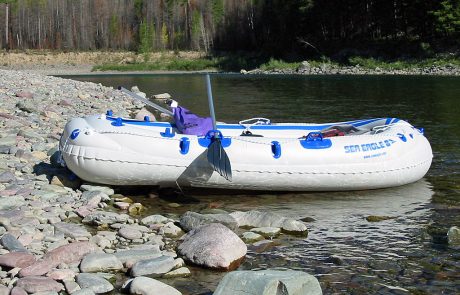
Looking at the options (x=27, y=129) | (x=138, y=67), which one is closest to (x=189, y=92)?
(x=27, y=129)

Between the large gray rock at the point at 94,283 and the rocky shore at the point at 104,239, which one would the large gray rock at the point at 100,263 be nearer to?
the rocky shore at the point at 104,239

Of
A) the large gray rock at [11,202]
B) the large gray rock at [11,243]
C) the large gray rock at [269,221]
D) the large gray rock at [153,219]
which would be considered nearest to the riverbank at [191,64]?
the large gray rock at [269,221]

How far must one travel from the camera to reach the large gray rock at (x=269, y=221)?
5504 mm

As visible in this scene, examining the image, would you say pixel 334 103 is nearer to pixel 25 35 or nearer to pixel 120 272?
pixel 120 272

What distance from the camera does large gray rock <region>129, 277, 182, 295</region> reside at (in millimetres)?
3979

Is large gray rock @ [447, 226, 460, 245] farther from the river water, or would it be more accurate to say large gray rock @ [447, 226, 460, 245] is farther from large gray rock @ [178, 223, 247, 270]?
large gray rock @ [178, 223, 247, 270]

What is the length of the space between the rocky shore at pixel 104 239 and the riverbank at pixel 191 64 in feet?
88.2

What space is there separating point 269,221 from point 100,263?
178 cm

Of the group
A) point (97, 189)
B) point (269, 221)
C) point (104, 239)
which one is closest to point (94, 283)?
point (104, 239)

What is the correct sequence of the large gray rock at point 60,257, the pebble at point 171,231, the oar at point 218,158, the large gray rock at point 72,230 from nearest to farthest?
1. the large gray rock at point 60,257
2. the large gray rock at point 72,230
3. the pebble at point 171,231
4. the oar at point 218,158

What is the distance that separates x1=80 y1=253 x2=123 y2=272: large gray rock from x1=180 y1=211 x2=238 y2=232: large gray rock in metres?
1.05

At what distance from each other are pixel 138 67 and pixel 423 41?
2183cm

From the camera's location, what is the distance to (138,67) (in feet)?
155

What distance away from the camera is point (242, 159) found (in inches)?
263
